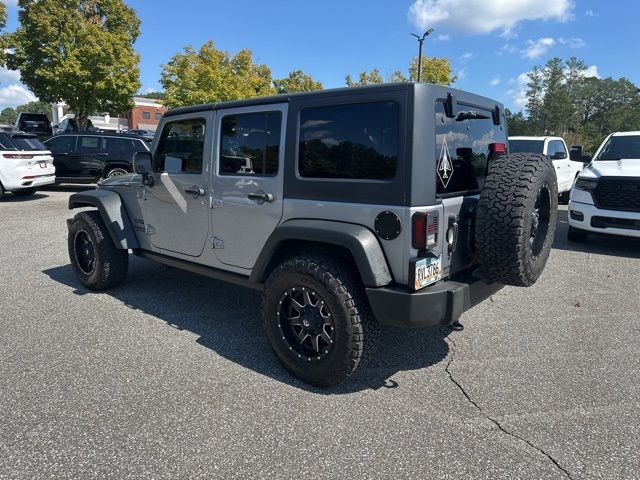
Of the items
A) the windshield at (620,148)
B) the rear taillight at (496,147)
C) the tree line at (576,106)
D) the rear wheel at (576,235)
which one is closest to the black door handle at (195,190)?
the rear taillight at (496,147)

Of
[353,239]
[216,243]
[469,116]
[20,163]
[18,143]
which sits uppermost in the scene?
[18,143]

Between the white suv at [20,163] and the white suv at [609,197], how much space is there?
12.1 meters

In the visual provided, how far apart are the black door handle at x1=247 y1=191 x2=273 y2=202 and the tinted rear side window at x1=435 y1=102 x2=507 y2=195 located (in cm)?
120

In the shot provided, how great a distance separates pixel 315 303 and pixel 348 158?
98 cm

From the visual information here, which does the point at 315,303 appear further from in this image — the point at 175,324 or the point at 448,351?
the point at 175,324

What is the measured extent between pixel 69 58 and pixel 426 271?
1092 inches

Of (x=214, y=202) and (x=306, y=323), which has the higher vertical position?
(x=214, y=202)

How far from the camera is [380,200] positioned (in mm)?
2678

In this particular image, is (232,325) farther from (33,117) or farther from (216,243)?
(33,117)

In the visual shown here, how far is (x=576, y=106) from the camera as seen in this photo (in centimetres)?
6259

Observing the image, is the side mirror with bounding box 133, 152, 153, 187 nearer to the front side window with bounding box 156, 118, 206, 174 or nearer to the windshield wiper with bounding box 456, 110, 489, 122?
the front side window with bounding box 156, 118, 206, 174

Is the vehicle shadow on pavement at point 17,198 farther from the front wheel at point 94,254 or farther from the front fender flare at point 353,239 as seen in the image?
the front fender flare at point 353,239

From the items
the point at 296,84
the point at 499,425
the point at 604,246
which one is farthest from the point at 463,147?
the point at 296,84

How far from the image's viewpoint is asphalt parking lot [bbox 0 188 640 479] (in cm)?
230
